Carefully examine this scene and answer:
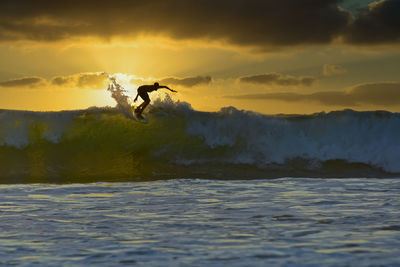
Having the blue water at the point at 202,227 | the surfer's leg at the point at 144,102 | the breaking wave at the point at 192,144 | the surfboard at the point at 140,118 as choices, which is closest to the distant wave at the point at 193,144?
the breaking wave at the point at 192,144

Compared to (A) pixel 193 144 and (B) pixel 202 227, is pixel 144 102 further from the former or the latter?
(B) pixel 202 227

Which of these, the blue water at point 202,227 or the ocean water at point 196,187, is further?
the ocean water at point 196,187

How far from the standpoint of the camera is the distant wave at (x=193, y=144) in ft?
60.0

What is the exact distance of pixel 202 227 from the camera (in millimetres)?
7699

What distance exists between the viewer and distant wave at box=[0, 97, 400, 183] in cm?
1830

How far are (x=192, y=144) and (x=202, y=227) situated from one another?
515 inches

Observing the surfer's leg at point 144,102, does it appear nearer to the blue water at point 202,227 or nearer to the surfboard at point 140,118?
the surfboard at point 140,118

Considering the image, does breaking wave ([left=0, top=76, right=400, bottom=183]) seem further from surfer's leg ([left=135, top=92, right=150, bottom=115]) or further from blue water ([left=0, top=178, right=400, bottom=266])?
blue water ([left=0, top=178, right=400, bottom=266])

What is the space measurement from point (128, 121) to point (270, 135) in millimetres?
5531

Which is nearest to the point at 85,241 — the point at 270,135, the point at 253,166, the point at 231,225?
the point at 231,225

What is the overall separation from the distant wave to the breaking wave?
0.11ft

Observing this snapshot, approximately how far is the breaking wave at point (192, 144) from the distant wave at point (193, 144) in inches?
1.4

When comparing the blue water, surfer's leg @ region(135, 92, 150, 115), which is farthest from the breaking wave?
the blue water

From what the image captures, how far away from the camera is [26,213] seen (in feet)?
29.6
